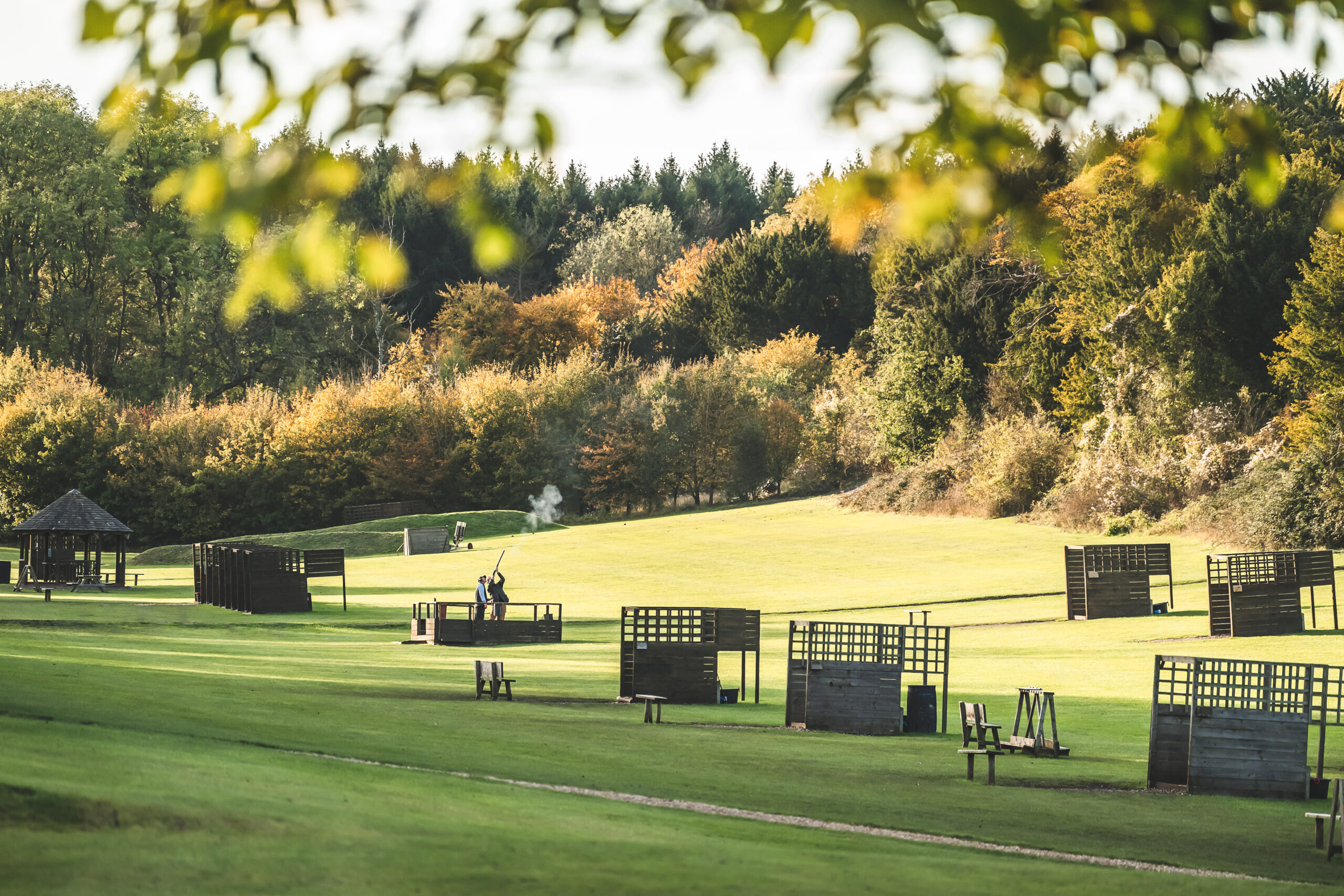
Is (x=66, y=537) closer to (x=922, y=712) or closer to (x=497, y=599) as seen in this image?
(x=497, y=599)

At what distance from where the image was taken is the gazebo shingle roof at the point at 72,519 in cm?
3897

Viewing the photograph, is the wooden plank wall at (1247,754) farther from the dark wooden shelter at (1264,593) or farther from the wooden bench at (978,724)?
the dark wooden shelter at (1264,593)

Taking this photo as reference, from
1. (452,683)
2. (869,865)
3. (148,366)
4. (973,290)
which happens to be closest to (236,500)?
(148,366)

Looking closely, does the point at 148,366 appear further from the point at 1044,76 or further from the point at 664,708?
the point at 1044,76

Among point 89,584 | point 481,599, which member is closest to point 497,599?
point 481,599

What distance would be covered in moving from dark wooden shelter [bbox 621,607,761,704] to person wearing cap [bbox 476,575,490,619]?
8602 millimetres

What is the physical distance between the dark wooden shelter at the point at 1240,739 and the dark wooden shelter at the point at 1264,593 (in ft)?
45.5

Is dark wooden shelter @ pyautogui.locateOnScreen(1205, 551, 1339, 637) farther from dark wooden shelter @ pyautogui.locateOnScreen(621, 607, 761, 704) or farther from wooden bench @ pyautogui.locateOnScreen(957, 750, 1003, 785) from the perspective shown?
wooden bench @ pyautogui.locateOnScreen(957, 750, 1003, 785)

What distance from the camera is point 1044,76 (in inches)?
216

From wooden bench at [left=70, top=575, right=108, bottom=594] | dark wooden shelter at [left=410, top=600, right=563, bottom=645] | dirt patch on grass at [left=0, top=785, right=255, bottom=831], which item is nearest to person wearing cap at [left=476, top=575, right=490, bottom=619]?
dark wooden shelter at [left=410, top=600, right=563, bottom=645]

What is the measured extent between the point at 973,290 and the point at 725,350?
19.6m

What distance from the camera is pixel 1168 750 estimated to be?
12.9 metres

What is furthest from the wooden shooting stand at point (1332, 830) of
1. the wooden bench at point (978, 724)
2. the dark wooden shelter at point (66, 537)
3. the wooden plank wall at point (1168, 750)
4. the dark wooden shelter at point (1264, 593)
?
the dark wooden shelter at point (66, 537)

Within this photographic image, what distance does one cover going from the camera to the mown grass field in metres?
7.09
